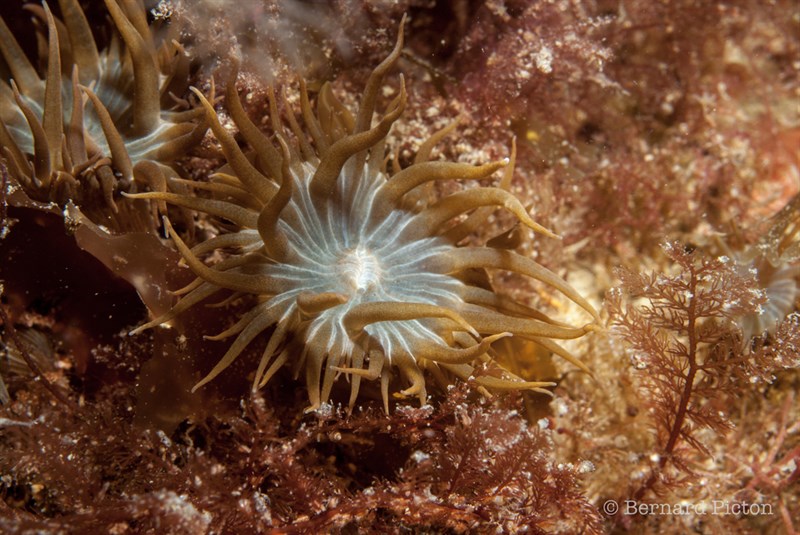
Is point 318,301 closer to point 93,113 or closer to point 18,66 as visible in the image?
point 93,113

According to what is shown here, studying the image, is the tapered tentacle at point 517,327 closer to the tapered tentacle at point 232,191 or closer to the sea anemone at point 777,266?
the tapered tentacle at point 232,191

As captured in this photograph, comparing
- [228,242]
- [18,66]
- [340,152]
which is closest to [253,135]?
[340,152]

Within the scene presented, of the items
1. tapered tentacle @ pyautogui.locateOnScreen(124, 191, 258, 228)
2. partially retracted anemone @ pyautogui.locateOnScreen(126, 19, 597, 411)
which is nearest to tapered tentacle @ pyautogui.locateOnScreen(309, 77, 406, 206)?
partially retracted anemone @ pyautogui.locateOnScreen(126, 19, 597, 411)

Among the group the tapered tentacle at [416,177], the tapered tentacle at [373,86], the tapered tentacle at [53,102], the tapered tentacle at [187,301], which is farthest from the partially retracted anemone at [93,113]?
the tapered tentacle at [416,177]

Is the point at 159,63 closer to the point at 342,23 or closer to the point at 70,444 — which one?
the point at 342,23

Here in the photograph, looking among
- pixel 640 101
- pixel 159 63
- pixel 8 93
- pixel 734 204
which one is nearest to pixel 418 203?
pixel 159 63

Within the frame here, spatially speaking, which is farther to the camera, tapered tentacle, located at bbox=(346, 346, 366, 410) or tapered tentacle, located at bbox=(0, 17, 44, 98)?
tapered tentacle, located at bbox=(0, 17, 44, 98)

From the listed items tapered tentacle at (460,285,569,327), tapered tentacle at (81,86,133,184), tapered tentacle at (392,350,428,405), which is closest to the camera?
tapered tentacle at (392,350,428,405)

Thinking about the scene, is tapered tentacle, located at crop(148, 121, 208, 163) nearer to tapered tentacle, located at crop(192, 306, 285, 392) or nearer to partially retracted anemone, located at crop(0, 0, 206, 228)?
partially retracted anemone, located at crop(0, 0, 206, 228)
